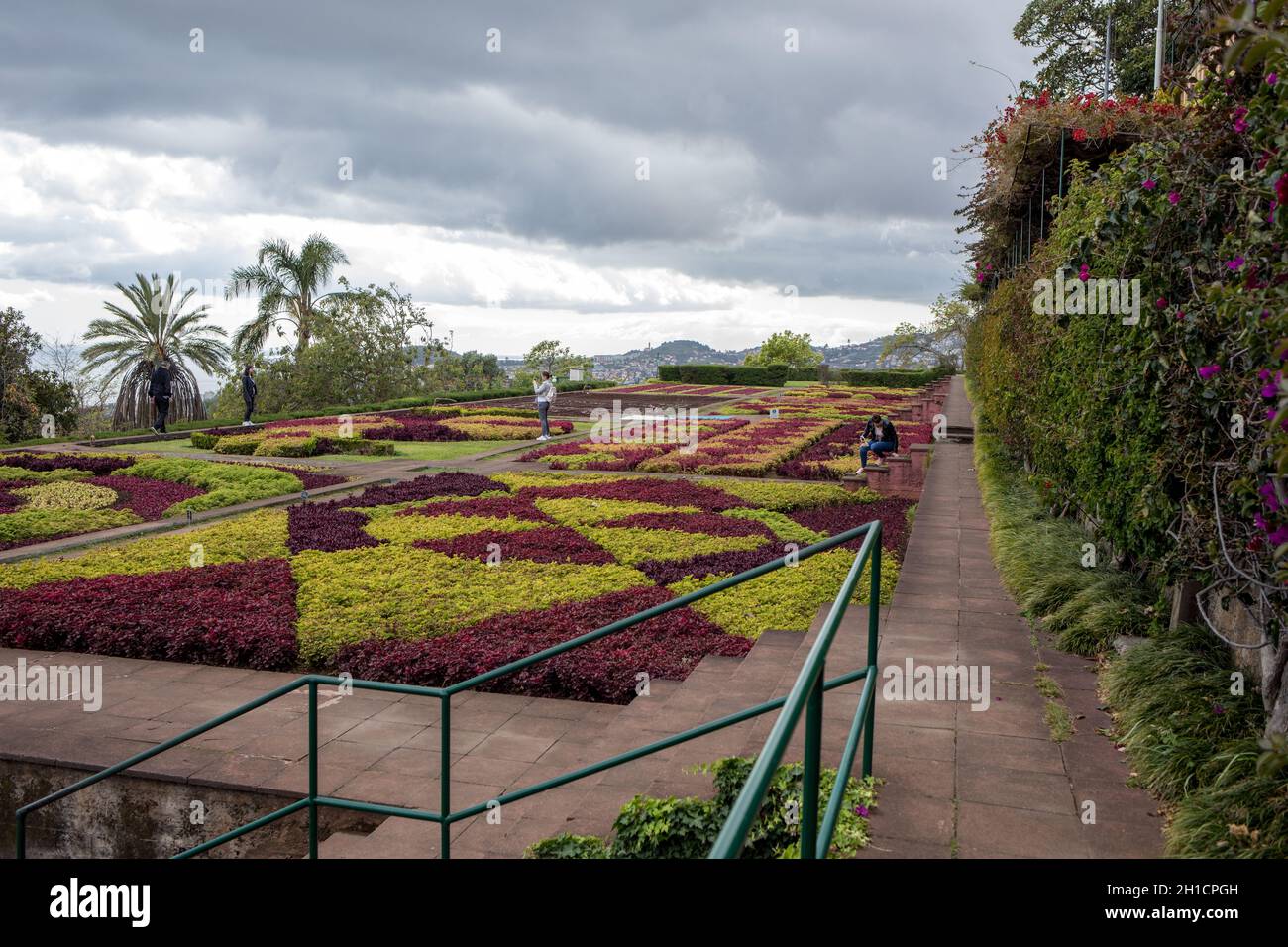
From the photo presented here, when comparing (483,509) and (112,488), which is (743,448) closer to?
(483,509)

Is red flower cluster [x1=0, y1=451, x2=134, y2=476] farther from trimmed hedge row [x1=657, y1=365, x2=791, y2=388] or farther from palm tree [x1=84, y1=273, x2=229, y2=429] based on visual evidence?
trimmed hedge row [x1=657, y1=365, x2=791, y2=388]

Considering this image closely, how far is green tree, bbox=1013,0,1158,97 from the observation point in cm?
2564

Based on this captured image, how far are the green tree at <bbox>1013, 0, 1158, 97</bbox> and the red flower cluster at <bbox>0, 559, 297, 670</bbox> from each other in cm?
2563

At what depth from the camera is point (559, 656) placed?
6664mm

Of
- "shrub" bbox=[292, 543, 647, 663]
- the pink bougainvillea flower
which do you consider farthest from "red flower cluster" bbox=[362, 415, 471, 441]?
the pink bougainvillea flower

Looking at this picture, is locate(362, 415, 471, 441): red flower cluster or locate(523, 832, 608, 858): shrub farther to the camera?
locate(362, 415, 471, 441): red flower cluster

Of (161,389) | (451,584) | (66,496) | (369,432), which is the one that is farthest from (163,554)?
(161,389)

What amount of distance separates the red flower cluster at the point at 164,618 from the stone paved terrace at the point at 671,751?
196mm

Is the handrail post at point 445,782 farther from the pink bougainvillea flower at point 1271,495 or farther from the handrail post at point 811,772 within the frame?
the pink bougainvillea flower at point 1271,495

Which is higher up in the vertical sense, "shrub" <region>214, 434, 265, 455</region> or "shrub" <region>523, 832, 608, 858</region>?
"shrub" <region>214, 434, 265, 455</region>

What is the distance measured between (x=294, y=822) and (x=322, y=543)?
572 cm

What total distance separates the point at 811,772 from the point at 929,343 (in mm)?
69302

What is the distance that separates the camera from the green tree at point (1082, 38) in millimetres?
25641

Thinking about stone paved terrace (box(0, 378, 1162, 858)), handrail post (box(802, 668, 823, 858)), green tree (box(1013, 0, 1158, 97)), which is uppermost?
green tree (box(1013, 0, 1158, 97))
